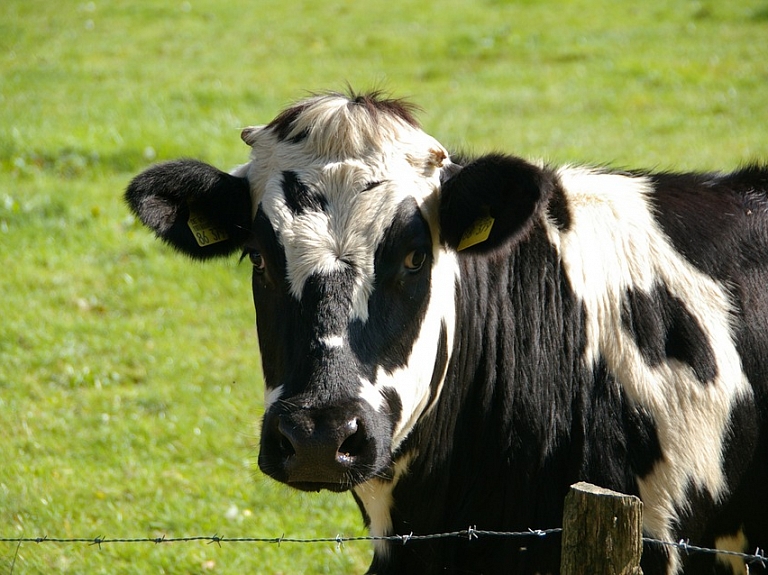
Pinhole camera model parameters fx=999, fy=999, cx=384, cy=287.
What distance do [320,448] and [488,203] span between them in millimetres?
1234

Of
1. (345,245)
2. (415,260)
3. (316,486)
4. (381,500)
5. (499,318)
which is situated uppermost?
(345,245)

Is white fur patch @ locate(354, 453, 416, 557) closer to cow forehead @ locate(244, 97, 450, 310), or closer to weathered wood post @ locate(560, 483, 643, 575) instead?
cow forehead @ locate(244, 97, 450, 310)

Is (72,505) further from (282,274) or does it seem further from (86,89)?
(86,89)

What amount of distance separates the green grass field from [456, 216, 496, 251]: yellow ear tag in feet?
7.83

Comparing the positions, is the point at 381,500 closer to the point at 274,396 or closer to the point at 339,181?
the point at 274,396

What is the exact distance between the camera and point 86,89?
14109 millimetres

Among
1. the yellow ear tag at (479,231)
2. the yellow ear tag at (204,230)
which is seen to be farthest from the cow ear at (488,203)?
the yellow ear tag at (204,230)

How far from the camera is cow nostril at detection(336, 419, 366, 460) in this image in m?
3.36

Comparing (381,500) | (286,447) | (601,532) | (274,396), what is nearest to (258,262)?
(274,396)

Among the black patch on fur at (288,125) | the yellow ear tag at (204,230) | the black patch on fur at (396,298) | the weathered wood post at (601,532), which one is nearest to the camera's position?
the weathered wood post at (601,532)

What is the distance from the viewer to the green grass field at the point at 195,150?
6055 mm

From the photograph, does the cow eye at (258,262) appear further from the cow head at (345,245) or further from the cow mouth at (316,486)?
the cow mouth at (316,486)

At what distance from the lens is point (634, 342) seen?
13.3ft

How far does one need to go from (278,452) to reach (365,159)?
1.24 metres
